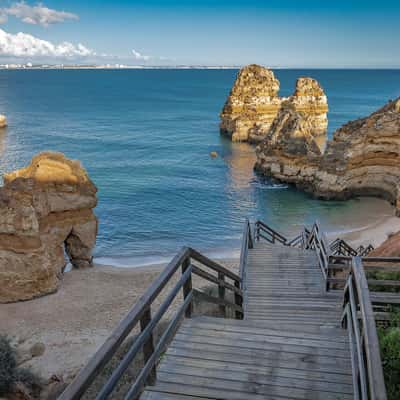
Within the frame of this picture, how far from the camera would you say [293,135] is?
4112 cm

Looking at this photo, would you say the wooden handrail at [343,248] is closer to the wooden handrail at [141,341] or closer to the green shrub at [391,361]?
the green shrub at [391,361]

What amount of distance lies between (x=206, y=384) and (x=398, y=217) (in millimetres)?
31318

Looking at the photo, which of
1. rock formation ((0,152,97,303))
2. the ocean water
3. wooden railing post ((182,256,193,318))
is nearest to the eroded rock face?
the ocean water

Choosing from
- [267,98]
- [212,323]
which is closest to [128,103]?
[267,98]

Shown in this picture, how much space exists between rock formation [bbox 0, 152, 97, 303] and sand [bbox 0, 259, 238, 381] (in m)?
0.97

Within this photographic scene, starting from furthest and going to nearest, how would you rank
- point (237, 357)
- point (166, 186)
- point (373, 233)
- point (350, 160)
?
point (166, 186), point (350, 160), point (373, 233), point (237, 357)

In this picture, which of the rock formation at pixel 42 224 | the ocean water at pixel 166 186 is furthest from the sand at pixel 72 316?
the ocean water at pixel 166 186

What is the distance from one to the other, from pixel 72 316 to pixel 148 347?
1441 cm

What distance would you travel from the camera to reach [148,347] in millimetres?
4219

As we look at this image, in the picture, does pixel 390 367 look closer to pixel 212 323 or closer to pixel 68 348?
pixel 212 323

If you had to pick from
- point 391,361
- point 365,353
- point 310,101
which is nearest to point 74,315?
point 391,361

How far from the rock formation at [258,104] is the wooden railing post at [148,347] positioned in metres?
63.7

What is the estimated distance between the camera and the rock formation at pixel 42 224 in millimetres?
18359

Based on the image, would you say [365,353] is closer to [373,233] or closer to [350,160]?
[373,233]
